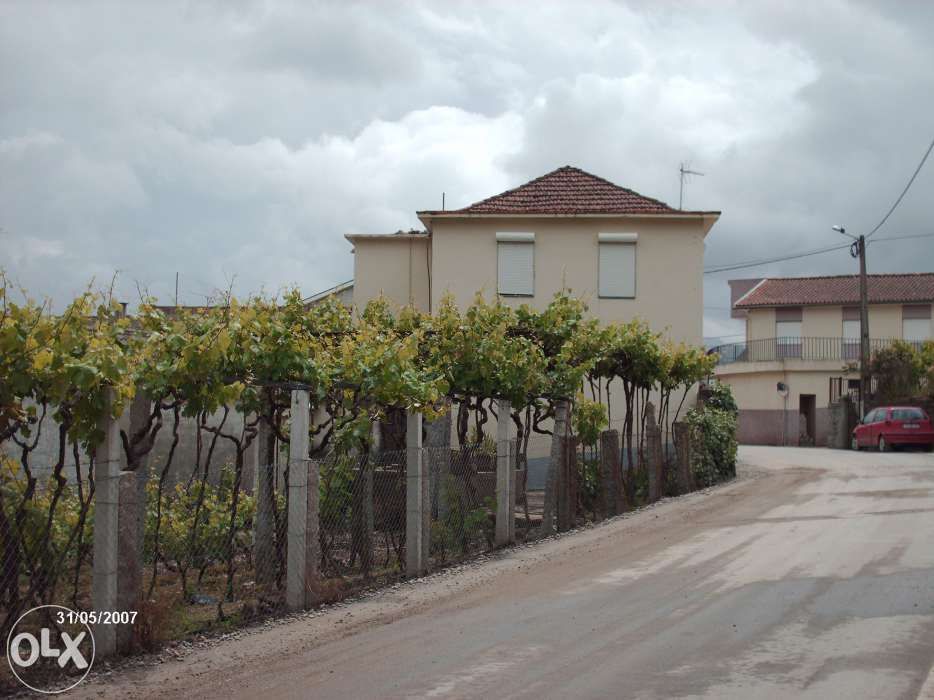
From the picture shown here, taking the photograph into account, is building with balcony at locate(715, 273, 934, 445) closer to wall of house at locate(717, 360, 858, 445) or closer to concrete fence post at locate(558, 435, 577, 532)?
wall of house at locate(717, 360, 858, 445)

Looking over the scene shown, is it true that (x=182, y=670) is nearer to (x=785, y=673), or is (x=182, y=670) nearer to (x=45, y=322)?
(x=45, y=322)

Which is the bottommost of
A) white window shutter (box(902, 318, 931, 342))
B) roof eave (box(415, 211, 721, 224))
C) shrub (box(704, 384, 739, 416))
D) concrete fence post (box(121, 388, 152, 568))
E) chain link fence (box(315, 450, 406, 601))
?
chain link fence (box(315, 450, 406, 601))

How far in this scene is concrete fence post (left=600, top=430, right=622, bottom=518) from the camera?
16.9 m

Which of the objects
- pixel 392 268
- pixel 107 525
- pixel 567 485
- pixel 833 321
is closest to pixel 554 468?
pixel 567 485

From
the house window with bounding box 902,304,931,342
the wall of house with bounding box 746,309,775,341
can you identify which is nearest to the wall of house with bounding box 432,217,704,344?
the wall of house with bounding box 746,309,775,341

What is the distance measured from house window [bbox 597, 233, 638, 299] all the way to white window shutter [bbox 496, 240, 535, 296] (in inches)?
73.8

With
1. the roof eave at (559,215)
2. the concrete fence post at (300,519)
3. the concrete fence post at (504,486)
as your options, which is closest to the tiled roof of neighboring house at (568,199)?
the roof eave at (559,215)

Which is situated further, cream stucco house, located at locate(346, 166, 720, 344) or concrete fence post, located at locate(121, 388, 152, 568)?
cream stucco house, located at locate(346, 166, 720, 344)

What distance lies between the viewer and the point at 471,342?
14.8 m

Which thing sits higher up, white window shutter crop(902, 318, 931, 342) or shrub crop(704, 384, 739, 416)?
white window shutter crop(902, 318, 931, 342)

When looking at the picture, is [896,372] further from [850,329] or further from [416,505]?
[416,505]

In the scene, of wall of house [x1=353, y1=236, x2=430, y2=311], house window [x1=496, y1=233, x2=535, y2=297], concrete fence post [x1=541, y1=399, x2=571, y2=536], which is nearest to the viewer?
concrete fence post [x1=541, y1=399, x2=571, y2=536]

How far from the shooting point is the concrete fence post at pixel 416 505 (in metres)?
11.7

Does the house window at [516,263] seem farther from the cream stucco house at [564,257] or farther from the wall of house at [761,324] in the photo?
the wall of house at [761,324]
